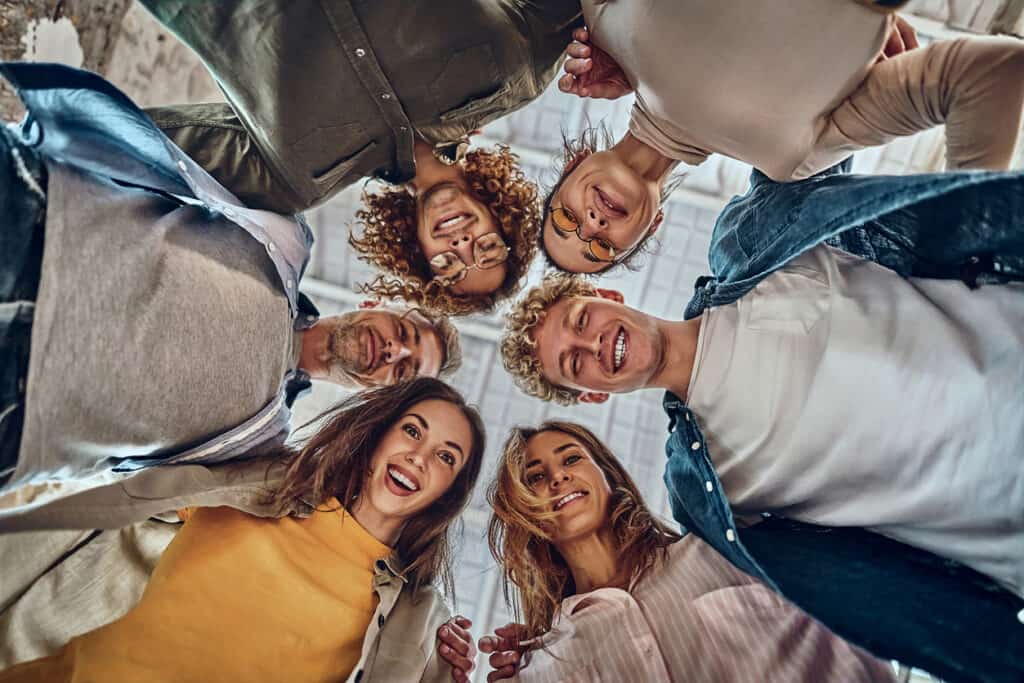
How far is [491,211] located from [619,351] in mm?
430

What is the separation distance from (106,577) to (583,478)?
2.78 feet

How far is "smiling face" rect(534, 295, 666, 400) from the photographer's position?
1266mm

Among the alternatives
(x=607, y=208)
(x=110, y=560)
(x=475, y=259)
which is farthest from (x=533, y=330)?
(x=110, y=560)

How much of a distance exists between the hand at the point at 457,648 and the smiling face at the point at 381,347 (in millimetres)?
510

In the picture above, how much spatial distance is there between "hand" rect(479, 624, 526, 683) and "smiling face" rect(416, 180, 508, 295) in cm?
70

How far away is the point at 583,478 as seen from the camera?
4.63ft

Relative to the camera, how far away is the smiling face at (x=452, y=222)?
142cm

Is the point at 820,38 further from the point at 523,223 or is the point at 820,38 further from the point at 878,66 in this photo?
the point at 523,223

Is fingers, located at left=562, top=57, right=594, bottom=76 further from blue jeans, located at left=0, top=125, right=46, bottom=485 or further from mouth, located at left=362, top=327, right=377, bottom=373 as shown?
blue jeans, located at left=0, top=125, right=46, bottom=485

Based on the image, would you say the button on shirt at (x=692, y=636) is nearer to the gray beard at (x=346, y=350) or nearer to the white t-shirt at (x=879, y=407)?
the white t-shirt at (x=879, y=407)

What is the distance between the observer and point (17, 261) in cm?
85

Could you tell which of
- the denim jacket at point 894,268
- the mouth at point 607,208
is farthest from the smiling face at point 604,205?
the denim jacket at point 894,268

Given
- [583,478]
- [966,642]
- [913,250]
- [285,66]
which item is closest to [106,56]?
[285,66]

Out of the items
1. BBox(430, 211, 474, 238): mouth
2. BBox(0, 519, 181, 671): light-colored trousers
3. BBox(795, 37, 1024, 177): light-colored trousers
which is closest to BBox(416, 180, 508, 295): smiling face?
BBox(430, 211, 474, 238): mouth
